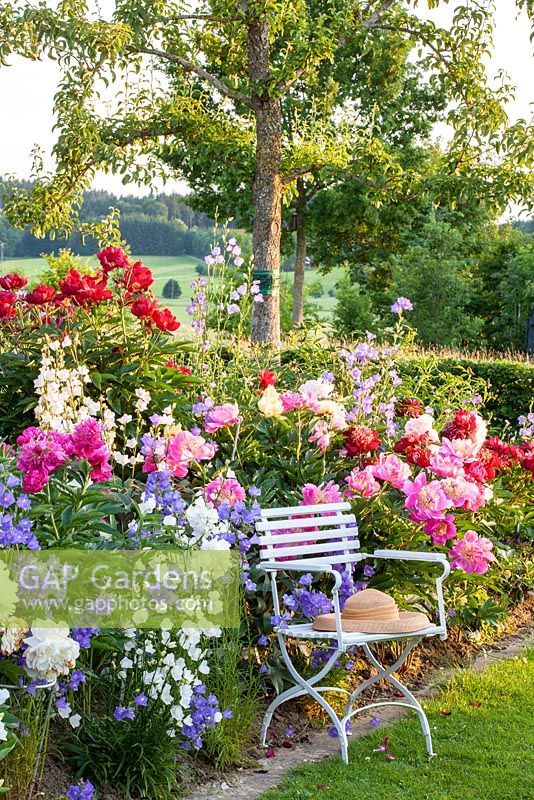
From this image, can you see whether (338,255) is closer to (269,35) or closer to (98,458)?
(269,35)

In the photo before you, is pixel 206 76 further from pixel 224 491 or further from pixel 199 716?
pixel 199 716

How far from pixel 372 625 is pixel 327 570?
37 centimetres

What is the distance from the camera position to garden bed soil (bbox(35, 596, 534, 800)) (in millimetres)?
2990

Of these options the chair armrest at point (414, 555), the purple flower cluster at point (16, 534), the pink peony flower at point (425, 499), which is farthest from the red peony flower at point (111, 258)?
the purple flower cluster at point (16, 534)

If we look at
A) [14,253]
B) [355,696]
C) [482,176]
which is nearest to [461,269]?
[14,253]

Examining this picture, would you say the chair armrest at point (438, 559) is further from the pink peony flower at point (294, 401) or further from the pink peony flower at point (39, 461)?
the pink peony flower at point (39, 461)

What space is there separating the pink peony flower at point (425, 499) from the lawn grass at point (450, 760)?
31.7 inches

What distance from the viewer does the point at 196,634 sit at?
299 centimetres

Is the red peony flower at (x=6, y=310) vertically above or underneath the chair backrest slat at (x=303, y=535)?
above

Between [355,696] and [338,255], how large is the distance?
2136 centimetres

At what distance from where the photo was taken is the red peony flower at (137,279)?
4.98m

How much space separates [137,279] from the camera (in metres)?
4.98

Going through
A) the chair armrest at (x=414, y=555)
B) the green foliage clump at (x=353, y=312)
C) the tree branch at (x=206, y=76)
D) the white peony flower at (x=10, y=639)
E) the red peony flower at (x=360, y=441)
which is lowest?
the green foliage clump at (x=353, y=312)

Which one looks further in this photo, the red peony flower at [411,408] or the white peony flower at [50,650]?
the red peony flower at [411,408]
